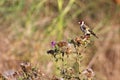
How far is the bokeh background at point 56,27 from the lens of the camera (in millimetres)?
4766

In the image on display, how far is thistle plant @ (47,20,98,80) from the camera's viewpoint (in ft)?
7.66

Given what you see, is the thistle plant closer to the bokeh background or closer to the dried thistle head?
the dried thistle head

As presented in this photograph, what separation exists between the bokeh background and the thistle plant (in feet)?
7.24

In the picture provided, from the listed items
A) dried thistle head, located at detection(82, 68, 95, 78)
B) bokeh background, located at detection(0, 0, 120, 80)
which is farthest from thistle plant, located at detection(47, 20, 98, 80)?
bokeh background, located at detection(0, 0, 120, 80)

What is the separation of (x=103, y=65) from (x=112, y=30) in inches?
15.3

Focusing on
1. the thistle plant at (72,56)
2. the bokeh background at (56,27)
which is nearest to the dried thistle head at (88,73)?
the thistle plant at (72,56)

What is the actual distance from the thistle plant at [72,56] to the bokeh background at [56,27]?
221 centimetres

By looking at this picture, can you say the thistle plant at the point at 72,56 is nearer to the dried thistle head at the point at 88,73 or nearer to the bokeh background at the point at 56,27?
the dried thistle head at the point at 88,73

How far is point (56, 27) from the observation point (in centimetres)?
466

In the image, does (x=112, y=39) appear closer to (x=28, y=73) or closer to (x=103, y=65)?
(x=103, y=65)

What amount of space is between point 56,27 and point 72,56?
90.4 inches

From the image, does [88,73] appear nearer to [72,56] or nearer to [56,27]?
[72,56]

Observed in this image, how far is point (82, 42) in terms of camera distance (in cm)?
234

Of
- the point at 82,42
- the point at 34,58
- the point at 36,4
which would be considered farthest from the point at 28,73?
the point at 36,4
